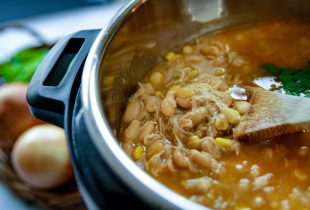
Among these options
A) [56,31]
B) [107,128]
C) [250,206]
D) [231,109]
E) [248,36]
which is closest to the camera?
[107,128]

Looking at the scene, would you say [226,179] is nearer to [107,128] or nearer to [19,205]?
[107,128]

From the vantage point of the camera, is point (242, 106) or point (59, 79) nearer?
point (59, 79)

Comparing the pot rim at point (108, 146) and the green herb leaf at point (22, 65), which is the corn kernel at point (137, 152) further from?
the green herb leaf at point (22, 65)

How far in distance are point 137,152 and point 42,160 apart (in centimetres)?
88

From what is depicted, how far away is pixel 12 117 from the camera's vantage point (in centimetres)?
229

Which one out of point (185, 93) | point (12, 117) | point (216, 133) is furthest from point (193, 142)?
point (12, 117)

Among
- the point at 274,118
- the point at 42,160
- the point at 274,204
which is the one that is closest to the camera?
the point at 274,204

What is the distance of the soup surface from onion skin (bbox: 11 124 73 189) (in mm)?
668

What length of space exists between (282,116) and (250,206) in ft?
0.98

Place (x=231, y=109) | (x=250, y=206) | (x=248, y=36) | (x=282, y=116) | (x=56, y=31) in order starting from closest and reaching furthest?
(x=250, y=206), (x=282, y=116), (x=231, y=109), (x=248, y=36), (x=56, y=31)

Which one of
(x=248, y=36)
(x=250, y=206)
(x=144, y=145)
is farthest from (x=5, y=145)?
(x=250, y=206)

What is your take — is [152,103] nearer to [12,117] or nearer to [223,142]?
[223,142]

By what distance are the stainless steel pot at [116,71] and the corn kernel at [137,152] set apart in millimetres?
114

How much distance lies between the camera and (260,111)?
4.56 ft
